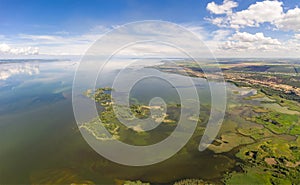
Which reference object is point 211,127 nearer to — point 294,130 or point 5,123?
point 294,130

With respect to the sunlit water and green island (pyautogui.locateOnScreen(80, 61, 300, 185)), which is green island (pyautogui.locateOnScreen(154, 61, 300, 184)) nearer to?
green island (pyautogui.locateOnScreen(80, 61, 300, 185))

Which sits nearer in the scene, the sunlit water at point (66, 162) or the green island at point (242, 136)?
the sunlit water at point (66, 162)

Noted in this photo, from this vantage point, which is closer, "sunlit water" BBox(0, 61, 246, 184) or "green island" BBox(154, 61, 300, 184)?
"sunlit water" BBox(0, 61, 246, 184)

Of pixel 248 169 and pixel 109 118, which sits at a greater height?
pixel 109 118

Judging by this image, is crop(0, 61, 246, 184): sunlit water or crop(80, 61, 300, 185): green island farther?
crop(80, 61, 300, 185): green island

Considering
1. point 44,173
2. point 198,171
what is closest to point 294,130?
point 198,171

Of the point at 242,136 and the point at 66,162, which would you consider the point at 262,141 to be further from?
the point at 66,162

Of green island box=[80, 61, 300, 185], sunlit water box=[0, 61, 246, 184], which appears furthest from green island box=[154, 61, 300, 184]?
sunlit water box=[0, 61, 246, 184]

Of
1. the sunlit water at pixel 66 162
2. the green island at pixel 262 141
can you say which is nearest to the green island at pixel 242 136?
the green island at pixel 262 141

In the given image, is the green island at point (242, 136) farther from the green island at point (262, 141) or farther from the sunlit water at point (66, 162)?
the sunlit water at point (66, 162)

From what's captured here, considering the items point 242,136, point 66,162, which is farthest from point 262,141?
point 66,162

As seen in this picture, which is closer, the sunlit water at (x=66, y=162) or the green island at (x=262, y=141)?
the sunlit water at (x=66, y=162)
